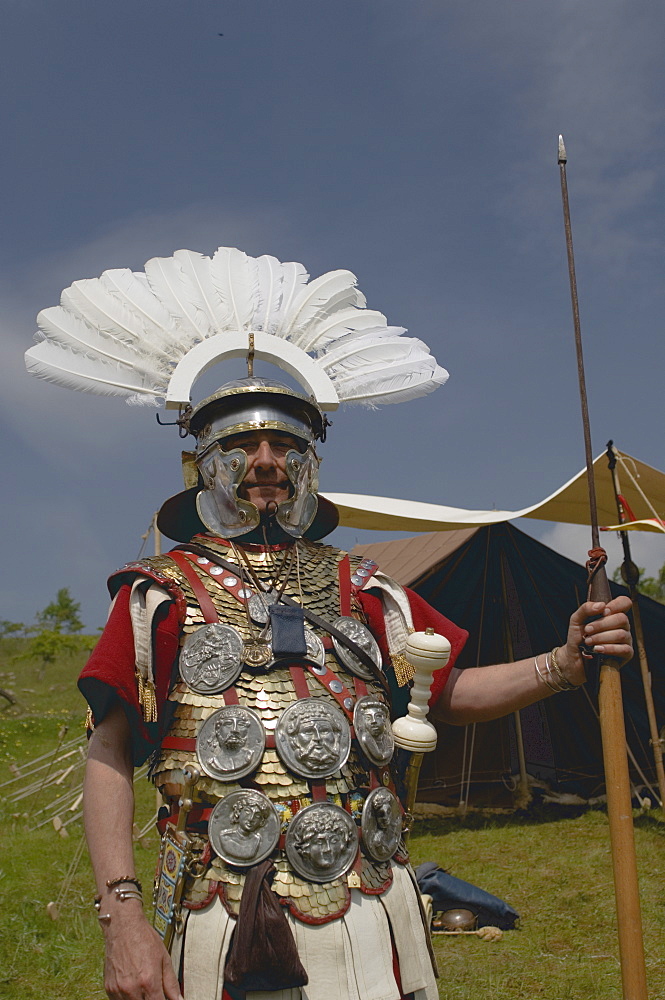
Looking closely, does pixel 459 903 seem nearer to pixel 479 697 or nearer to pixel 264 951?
pixel 479 697

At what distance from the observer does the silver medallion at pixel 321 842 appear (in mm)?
1823

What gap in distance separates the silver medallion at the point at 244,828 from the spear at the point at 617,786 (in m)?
0.79

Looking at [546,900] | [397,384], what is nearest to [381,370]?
[397,384]

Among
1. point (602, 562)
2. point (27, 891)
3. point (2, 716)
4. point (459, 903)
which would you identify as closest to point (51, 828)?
point (27, 891)

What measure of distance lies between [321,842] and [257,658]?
471 mm

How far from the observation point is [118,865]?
1.81 meters

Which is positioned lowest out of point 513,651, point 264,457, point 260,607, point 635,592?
point 260,607

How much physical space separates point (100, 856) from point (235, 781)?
13.5 inches

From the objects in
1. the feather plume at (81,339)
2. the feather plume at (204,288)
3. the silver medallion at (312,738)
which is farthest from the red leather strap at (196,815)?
the feather plume at (204,288)

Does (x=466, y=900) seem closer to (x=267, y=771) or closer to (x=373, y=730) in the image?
(x=373, y=730)

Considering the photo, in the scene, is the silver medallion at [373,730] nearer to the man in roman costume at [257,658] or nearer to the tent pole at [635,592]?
the man in roman costume at [257,658]

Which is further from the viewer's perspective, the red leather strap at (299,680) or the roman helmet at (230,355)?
the roman helmet at (230,355)

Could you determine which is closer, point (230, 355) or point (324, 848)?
point (324, 848)

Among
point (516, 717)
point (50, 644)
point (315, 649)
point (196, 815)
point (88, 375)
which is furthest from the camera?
point (50, 644)
